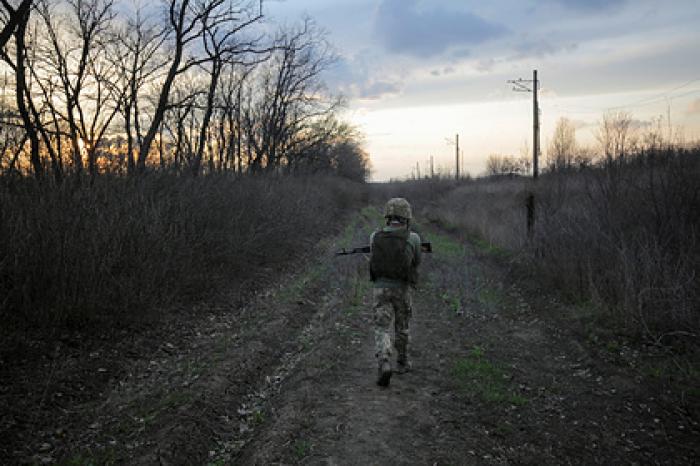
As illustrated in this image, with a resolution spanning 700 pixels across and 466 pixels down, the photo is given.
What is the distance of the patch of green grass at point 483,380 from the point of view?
5961 mm

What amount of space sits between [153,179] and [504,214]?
1579cm

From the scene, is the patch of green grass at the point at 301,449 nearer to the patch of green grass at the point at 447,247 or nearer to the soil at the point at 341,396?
the soil at the point at 341,396

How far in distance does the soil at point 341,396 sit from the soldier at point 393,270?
66cm

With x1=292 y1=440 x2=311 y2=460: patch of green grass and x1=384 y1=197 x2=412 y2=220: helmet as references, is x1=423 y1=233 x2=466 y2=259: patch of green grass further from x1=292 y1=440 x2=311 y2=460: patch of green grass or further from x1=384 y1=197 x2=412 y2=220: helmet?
x1=292 y1=440 x2=311 y2=460: patch of green grass

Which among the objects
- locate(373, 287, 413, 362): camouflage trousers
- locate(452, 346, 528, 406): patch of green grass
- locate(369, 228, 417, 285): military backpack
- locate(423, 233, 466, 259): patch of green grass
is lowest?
locate(452, 346, 528, 406): patch of green grass

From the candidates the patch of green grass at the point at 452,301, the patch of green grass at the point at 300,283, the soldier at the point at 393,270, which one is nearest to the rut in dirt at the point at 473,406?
the soldier at the point at 393,270

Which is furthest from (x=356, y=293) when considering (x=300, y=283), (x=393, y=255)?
(x=393, y=255)

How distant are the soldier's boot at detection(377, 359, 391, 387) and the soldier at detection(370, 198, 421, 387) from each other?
1.4 inches

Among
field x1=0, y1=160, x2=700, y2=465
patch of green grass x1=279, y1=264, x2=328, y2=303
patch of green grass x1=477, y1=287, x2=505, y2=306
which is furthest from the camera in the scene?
patch of green grass x1=279, y1=264, x2=328, y2=303

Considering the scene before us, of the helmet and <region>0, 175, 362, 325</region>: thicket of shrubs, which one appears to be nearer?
the helmet

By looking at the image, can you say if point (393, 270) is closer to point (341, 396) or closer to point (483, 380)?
point (341, 396)

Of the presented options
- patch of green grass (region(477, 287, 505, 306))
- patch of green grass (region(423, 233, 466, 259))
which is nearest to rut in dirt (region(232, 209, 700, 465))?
patch of green grass (region(477, 287, 505, 306))

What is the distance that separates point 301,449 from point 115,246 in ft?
15.4

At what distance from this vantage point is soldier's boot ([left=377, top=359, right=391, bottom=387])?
6.08 metres
